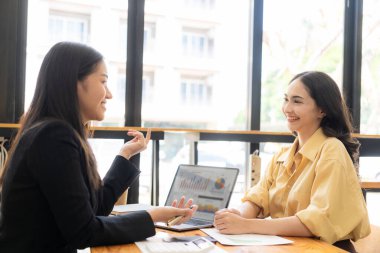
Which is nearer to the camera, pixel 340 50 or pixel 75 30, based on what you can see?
pixel 75 30

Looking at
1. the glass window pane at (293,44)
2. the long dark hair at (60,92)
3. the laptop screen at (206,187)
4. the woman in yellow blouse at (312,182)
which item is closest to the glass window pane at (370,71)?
the glass window pane at (293,44)

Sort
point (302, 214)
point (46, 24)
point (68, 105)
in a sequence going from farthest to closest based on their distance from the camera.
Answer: point (46, 24) → point (302, 214) → point (68, 105)

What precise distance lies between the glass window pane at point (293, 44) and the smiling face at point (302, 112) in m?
1.94

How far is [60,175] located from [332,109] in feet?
3.86

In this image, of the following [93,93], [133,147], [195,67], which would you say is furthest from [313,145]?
[195,67]

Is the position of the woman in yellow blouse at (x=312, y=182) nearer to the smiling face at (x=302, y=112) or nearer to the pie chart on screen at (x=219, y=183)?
the smiling face at (x=302, y=112)

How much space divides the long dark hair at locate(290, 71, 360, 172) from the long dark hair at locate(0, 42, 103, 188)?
102 centimetres

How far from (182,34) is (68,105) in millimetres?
2580

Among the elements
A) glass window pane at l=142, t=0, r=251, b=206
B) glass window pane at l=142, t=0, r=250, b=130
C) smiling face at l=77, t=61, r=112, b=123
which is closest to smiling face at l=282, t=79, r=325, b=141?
smiling face at l=77, t=61, r=112, b=123

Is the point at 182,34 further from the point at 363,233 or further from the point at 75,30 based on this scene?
the point at 363,233

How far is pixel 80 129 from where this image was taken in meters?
1.24

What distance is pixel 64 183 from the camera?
3.53 feet

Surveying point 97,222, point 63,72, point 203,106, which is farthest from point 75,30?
point 97,222

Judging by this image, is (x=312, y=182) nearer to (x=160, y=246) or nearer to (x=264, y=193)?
(x=264, y=193)
